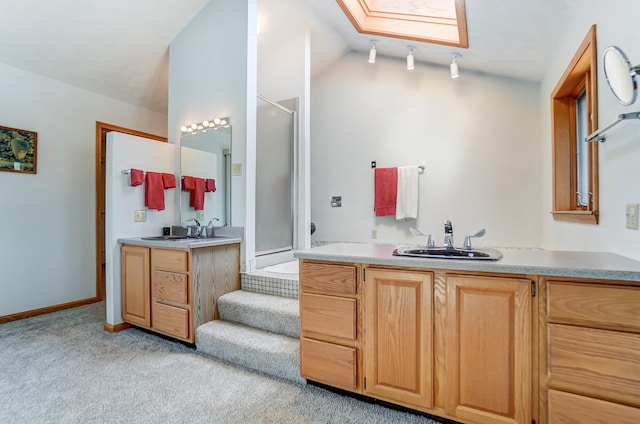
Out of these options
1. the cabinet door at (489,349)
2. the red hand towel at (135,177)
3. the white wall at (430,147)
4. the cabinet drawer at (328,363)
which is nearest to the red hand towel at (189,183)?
the red hand towel at (135,177)

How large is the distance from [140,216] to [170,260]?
814mm

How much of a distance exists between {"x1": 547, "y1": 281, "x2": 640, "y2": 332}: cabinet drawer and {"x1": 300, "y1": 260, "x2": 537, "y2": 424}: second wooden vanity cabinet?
91mm

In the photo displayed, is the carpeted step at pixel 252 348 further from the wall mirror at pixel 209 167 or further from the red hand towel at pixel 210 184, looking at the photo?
the red hand towel at pixel 210 184

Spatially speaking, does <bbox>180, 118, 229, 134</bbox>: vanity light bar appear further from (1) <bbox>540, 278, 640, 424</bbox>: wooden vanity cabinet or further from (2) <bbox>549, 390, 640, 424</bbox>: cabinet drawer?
(2) <bbox>549, 390, 640, 424</bbox>: cabinet drawer

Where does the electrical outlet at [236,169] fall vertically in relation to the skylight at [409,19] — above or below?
below

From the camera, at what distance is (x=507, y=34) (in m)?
2.42

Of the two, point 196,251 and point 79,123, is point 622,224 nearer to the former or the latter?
point 196,251

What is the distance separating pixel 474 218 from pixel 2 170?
484 centimetres

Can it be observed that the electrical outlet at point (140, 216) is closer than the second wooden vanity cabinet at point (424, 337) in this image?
No

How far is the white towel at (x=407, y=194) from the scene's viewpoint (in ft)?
12.1

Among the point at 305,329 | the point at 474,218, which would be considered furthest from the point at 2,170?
the point at 474,218

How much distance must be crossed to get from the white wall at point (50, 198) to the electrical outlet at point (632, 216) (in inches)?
183

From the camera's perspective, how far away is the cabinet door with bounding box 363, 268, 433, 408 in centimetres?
149

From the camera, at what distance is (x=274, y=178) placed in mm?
3578
